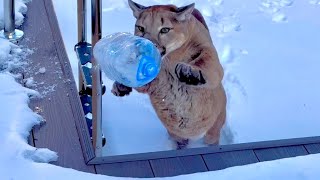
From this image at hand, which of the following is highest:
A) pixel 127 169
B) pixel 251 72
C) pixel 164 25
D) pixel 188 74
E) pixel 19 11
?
pixel 164 25

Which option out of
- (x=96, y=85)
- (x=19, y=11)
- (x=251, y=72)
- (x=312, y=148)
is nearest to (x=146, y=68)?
(x=96, y=85)

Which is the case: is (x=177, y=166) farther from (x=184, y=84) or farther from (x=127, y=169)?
(x=184, y=84)

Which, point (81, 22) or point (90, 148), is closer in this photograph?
point (90, 148)

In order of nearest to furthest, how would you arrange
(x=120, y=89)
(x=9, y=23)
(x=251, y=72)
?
1. (x=120, y=89)
2. (x=9, y=23)
3. (x=251, y=72)

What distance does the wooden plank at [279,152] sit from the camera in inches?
98.5

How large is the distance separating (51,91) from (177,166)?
0.72m

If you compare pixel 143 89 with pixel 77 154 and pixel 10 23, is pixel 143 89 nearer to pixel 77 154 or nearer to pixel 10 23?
pixel 77 154

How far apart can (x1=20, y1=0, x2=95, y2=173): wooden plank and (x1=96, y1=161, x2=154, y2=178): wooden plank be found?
0.05 meters

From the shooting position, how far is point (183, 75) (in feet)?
8.29

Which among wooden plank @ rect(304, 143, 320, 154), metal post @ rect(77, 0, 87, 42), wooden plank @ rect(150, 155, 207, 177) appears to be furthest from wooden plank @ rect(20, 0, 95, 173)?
wooden plank @ rect(304, 143, 320, 154)

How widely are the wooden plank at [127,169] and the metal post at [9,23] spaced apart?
1107 millimetres

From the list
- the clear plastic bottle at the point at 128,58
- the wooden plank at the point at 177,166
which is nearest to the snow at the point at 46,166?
the wooden plank at the point at 177,166

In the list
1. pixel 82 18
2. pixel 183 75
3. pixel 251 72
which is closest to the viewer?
pixel 183 75

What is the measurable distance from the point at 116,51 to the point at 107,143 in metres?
0.70
